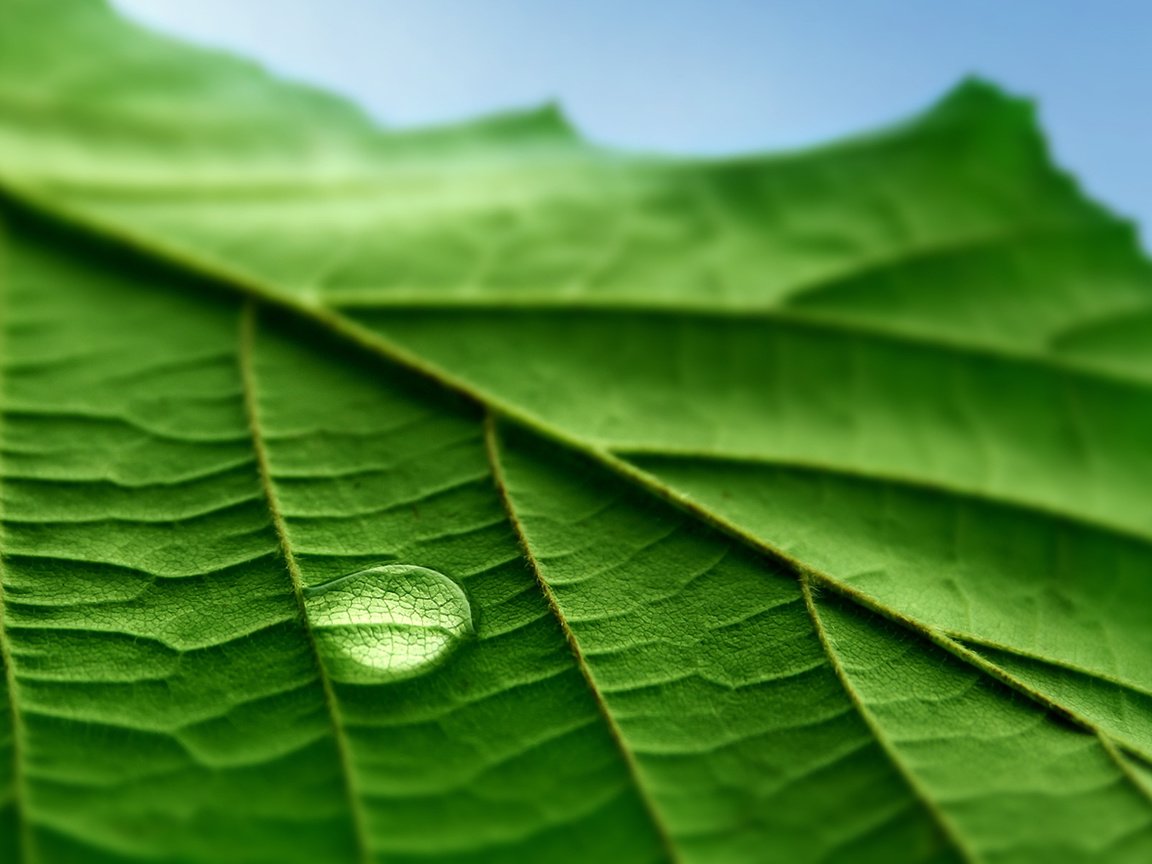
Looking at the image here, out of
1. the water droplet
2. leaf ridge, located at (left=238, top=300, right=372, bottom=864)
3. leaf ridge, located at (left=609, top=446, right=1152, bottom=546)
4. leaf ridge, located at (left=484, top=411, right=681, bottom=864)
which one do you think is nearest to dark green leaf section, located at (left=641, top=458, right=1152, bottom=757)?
leaf ridge, located at (left=609, top=446, right=1152, bottom=546)

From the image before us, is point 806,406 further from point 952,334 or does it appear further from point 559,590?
point 559,590

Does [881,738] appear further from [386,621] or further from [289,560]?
[289,560]

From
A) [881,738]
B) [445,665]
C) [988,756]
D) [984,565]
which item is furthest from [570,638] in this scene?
[984,565]

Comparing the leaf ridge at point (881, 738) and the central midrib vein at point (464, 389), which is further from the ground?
the central midrib vein at point (464, 389)

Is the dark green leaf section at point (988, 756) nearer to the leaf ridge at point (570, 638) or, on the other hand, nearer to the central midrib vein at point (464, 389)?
the central midrib vein at point (464, 389)

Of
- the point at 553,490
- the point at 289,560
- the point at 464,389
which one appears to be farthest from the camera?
the point at 464,389

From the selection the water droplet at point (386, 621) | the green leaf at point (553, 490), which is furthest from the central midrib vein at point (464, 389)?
the water droplet at point (386, 621)

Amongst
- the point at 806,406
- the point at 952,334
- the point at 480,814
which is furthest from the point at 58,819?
the point at 952,334
